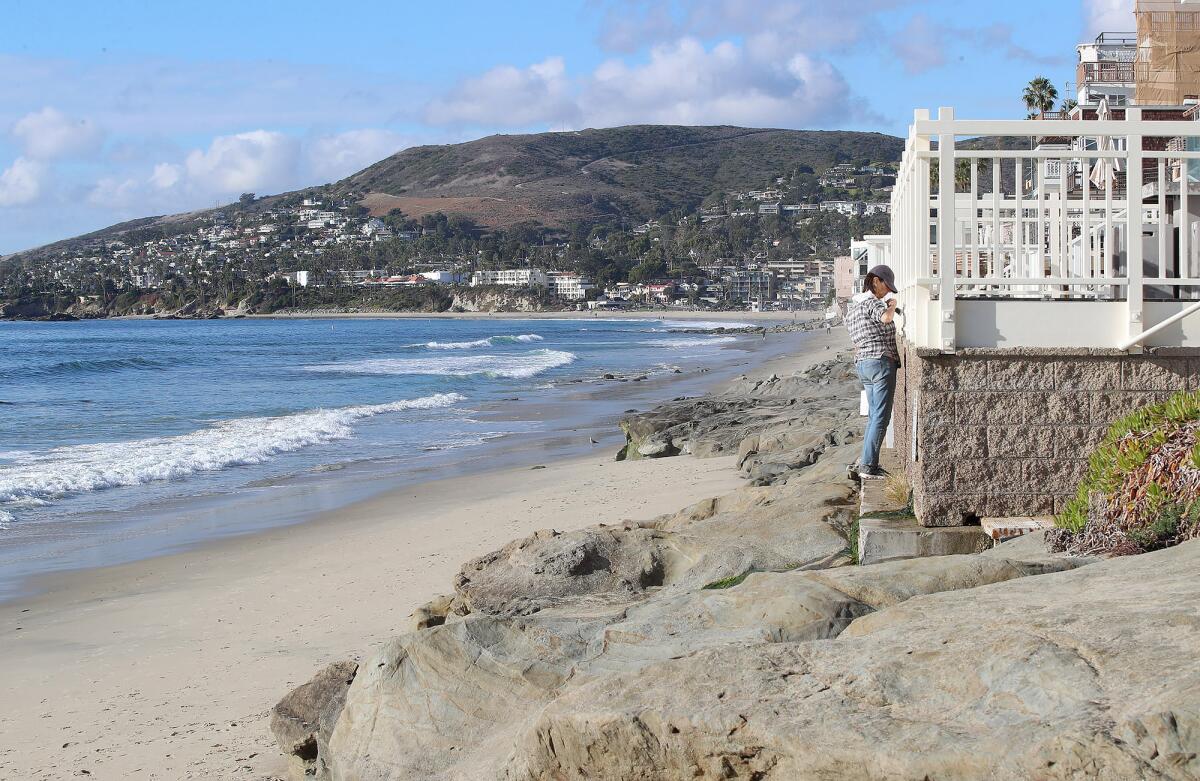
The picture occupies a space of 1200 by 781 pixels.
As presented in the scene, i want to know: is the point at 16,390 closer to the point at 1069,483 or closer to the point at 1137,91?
the point at 1137,91

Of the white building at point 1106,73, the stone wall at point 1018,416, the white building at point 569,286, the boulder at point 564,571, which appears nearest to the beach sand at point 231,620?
the boulder at point 564,571

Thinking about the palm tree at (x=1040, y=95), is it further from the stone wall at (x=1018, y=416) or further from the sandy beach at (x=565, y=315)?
the sandy beach at (x=565, y=315)

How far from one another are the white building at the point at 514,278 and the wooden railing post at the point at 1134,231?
163m

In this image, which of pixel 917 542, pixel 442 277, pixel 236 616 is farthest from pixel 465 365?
pixel 442 277

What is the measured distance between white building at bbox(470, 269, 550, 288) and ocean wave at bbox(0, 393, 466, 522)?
477 feet

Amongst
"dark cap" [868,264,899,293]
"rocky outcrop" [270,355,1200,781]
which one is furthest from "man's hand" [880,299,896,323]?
"rocky outcrop" [270,355,1200,781]

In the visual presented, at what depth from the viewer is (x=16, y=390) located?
37.6 m

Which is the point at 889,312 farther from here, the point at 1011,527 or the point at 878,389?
the point at 1011,527

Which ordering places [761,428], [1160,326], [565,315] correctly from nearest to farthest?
[1160,326] < [761,428] < [565,315]

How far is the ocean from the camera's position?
13656mm

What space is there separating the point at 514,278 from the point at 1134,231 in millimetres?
172847

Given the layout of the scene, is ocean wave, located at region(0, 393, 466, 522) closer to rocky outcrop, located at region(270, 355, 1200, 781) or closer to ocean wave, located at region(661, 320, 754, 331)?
rocky outcrop, located at region(270, 355, 1200, 781)

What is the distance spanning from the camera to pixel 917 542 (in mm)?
6324

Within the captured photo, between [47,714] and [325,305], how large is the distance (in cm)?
16369
